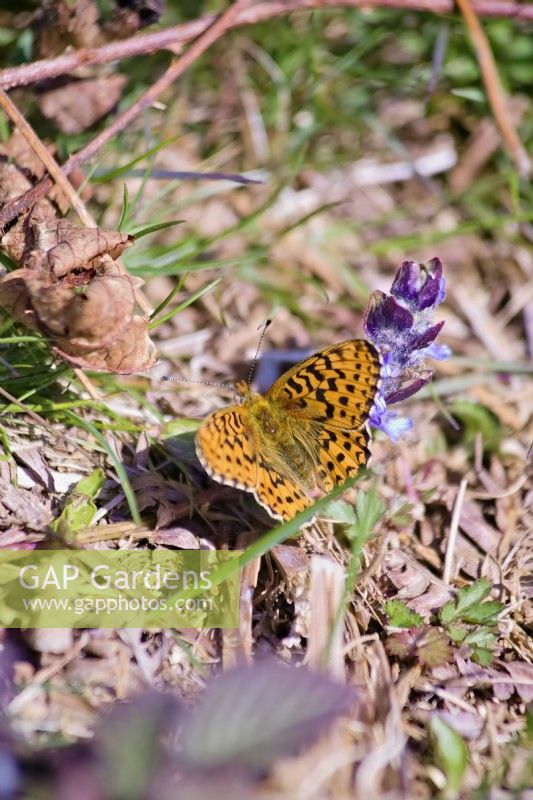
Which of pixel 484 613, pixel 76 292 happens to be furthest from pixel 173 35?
pixel 484 613

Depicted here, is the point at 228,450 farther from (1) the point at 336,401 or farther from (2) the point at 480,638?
(2) the point at 480,638

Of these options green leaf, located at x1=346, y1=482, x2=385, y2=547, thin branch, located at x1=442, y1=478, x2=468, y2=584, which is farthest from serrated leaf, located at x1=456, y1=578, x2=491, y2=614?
green leaf, located at x1=346, y1=482, x2=385, y2=547

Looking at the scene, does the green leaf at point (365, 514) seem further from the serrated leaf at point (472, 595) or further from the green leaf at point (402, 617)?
the serrated leaf at point (472, 595)

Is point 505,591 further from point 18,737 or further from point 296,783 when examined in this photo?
point 18,737

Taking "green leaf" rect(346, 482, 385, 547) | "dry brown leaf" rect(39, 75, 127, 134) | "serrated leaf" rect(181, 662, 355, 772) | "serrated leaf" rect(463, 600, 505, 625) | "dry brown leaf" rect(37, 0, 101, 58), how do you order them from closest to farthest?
"serrated leaf" rect(181, 662, 355, 772) → "green leaf" rect(346, 482, 385, 547) → "serrated leaf" rect(463, 600, 505, 625) → "dry brown leaf" rect(37, 0, 101, 58) → "dry brown leaf" rect(39, 75, 127, 134)

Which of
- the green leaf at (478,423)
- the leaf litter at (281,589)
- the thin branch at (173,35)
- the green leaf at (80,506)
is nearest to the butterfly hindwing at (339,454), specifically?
the leaf litter at (281,589)

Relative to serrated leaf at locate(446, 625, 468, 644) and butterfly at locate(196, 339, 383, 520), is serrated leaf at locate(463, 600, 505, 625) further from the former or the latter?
butterfly at locate(196, 339, 383, 520)
